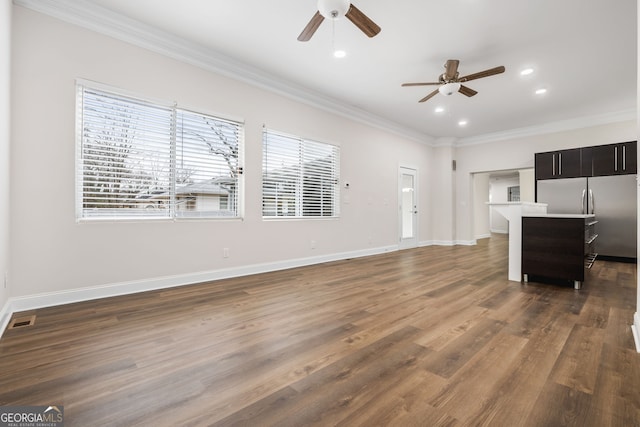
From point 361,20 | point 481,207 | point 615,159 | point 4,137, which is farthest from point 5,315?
point 481,207

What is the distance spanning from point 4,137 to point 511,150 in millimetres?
9024

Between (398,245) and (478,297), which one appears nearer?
(478,297)

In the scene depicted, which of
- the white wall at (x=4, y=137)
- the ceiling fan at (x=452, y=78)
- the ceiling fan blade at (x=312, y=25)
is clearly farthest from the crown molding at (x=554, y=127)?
the white wall at (x=4, y=137)

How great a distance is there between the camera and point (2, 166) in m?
2.29

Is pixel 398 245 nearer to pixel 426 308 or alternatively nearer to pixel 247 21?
pixel 426 308

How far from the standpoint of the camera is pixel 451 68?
3738mm

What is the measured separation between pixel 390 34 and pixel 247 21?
1.65 meters

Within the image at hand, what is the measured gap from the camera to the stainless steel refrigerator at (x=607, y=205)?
534cm

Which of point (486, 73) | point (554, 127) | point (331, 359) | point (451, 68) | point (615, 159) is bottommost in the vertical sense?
point (331, 359)

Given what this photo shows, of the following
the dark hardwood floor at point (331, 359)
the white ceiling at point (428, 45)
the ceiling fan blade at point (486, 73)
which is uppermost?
the white ceiling at point (428, 45)

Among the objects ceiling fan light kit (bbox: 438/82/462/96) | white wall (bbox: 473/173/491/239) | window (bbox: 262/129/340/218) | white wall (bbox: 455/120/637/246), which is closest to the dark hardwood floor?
window (bbox: 262/129/340/218)

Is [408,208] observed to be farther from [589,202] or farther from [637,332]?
[637,332]

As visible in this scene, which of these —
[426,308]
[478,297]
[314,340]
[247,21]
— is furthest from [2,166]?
[478,297]

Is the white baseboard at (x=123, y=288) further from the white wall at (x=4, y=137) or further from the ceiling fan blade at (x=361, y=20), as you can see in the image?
the ceiling fan blade at (x=361, y=20)
